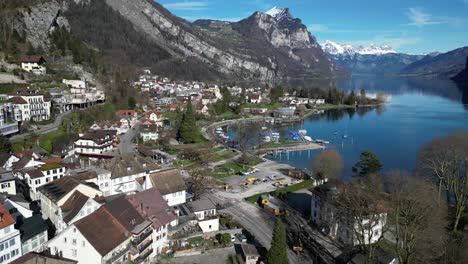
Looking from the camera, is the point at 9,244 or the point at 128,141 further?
the point at 128,141

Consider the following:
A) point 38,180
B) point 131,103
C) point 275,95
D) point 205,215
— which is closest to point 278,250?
point 205,215

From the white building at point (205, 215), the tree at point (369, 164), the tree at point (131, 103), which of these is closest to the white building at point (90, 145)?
the white building at point (205, 215)

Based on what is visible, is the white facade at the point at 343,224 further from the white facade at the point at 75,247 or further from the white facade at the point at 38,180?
the white facade at the point at 38,180

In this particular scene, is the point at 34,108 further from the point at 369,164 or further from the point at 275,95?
the point at 275,95

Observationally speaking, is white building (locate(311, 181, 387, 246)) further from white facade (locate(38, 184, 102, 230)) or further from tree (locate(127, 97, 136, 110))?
tree (locate(127, 97, 136, 110))

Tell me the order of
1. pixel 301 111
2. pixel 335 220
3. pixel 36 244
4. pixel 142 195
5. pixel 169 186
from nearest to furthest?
1. pixel 36 244
2. pixel 142 195
3. pixel 335 220
4. pixel 169 186
5. pixel 301 111

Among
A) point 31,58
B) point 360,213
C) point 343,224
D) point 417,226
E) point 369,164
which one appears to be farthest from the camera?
point 31,58

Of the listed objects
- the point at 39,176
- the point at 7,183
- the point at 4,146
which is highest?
the point at 4,146
